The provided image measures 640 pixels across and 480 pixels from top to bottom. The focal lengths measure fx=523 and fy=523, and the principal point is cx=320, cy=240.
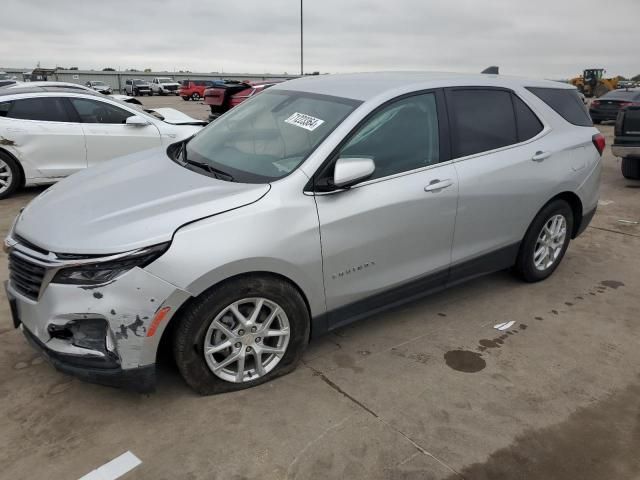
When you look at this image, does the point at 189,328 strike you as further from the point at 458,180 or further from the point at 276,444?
the point at 458,180

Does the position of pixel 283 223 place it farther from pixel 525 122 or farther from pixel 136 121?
pixel 136 121

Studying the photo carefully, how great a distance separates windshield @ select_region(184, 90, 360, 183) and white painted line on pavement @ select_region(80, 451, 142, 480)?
61.2 inches

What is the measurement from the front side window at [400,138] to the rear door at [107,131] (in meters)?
5.50

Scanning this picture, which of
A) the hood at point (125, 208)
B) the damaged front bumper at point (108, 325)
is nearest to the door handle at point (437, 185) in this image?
the hood at point (125, 208)

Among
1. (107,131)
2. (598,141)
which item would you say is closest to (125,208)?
(598,141)

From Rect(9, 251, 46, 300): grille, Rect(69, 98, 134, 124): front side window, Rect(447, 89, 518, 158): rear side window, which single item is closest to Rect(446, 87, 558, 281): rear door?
Rect(447, 89, 518, 158): rear side window

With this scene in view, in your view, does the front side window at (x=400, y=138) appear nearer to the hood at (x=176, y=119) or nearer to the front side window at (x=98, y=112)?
the front side window at (x=98, y=112)

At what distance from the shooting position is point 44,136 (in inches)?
281

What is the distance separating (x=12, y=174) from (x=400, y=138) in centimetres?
602

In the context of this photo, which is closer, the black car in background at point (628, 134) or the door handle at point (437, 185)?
the door handle at point (437, 185)

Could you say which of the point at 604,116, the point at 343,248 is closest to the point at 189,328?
the point at 343,248

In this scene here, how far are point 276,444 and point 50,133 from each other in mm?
6261

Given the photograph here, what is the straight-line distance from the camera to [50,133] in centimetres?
717

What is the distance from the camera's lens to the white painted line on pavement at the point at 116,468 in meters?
2.38
